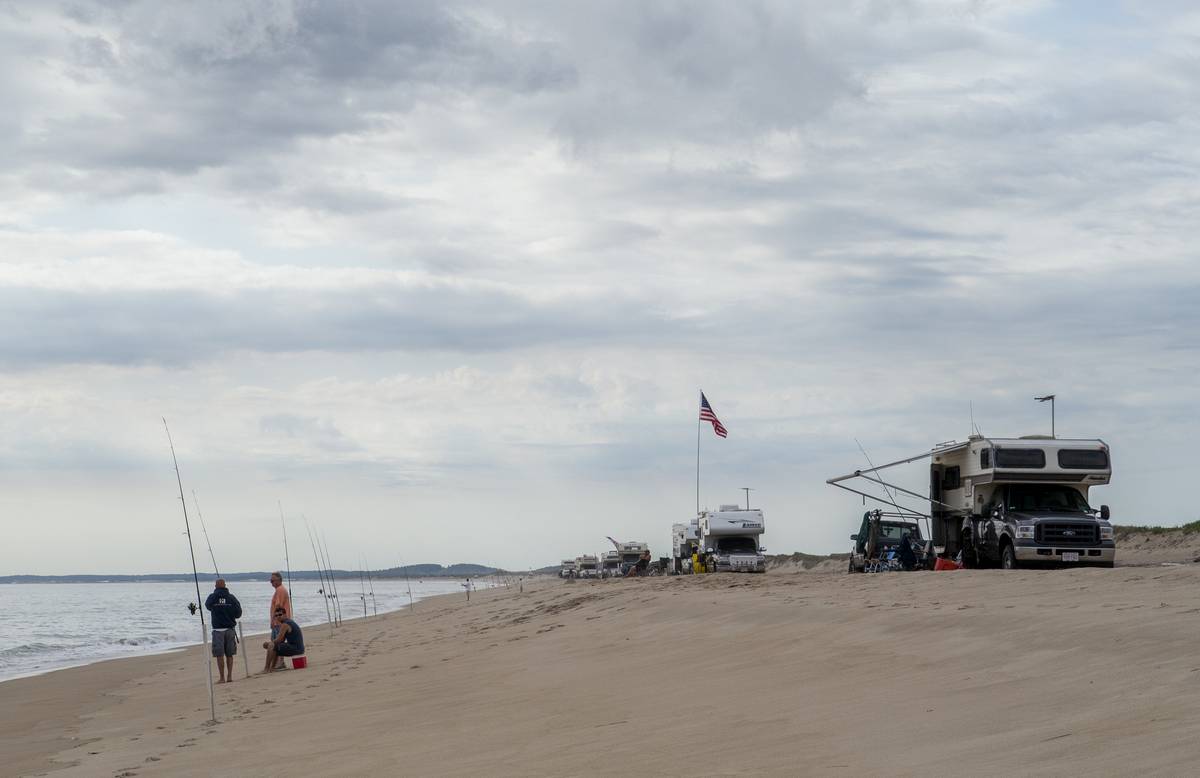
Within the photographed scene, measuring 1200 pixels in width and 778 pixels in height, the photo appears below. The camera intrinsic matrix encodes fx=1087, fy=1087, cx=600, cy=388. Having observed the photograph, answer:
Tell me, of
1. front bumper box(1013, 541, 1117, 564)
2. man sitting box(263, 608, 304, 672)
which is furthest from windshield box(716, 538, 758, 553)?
man sitting box(263, 608, 304, 672)

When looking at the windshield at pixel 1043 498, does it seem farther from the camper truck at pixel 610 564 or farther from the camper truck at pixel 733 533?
the camper truck at pixel 610 564

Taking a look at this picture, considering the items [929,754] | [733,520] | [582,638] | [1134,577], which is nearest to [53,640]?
[733,520]

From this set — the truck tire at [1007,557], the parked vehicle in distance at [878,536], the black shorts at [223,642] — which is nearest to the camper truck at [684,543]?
the parked vehicle in distance at [878,536]

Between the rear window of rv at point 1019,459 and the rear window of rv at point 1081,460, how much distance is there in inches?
18.0

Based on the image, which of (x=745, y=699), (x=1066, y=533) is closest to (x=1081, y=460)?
(x=1066, y=533)

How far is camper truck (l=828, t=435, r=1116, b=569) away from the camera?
23.8m

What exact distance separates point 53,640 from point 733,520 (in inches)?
1015

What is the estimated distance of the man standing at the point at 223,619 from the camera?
55.9 feet

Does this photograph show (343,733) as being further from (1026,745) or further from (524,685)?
(1026,745)

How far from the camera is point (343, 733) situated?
10711mm

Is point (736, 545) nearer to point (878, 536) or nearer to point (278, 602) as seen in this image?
point (878, 536)

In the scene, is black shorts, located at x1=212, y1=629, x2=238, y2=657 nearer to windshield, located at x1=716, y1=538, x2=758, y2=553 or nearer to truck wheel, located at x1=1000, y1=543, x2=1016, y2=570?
truck wheel, located at x1=1000, y1=543, x2=1016, y2=570

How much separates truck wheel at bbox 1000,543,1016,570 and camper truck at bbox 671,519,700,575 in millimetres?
22889

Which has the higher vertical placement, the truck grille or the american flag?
the american flag
